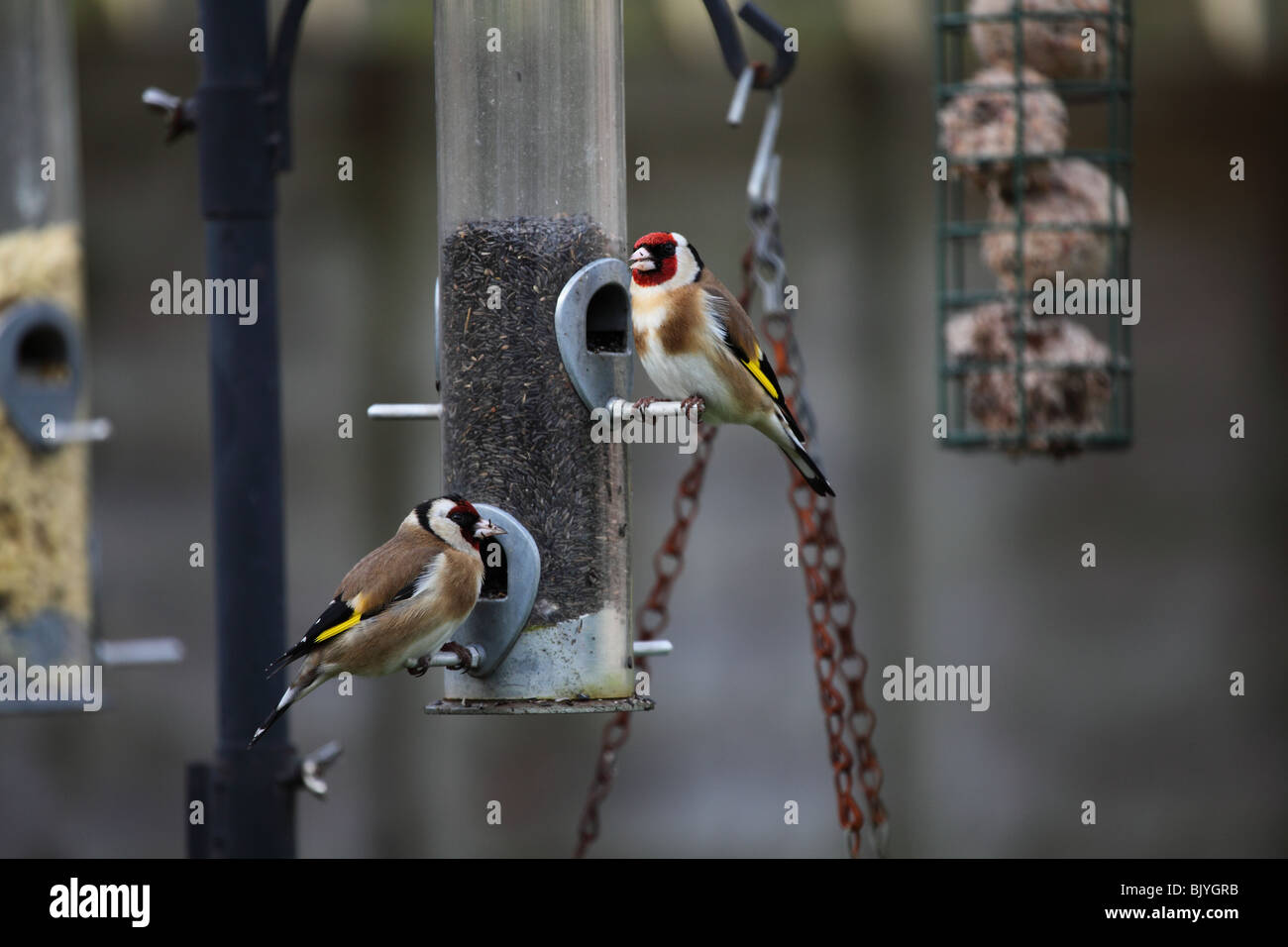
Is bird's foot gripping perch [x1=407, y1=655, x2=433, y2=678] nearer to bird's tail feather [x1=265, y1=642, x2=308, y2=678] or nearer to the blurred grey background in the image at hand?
bird's tail feather [x1=265, y1=642, x2=308, y2=678]

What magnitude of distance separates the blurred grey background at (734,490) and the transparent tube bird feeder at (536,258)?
13.6ft

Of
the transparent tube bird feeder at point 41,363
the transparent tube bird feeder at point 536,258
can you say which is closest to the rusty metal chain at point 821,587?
the transparent tube bird feeder at point 536,258

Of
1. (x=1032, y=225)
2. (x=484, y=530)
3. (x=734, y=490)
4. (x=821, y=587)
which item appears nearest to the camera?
(x=484, y=530)

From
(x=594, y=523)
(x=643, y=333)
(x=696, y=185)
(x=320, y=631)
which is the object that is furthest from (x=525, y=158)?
(x=696, y=185)

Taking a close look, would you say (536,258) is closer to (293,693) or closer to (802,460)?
(802,460)

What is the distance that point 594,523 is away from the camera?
547 cm

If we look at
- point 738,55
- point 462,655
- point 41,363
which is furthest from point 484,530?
point 41,363

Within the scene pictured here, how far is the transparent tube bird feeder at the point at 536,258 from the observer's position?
17.8ft

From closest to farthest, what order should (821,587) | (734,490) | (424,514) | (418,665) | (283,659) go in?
1. (283,659)
2. (418,665)
3. (424,514)
4. (821,587)
5. (734,490)

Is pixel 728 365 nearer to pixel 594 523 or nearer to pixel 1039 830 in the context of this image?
pixel 594 523

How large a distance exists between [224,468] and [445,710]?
0.85m

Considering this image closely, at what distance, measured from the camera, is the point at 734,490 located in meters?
9.85

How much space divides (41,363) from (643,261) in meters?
2.25

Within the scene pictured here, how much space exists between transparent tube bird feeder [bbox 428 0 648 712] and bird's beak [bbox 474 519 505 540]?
0.16 metres
